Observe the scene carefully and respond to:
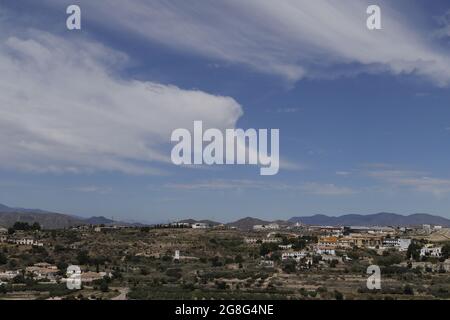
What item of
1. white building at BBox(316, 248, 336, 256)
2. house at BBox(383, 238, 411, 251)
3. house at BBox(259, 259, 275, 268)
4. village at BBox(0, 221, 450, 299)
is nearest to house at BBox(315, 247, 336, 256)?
white building at BBox(316, 248, 336, 256)

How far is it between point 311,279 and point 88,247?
12170 millimetres

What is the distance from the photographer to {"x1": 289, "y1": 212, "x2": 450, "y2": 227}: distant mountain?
8238 cm

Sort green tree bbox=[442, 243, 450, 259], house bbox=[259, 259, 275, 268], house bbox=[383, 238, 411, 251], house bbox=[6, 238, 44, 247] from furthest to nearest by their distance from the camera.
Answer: house bbox=[383, 238, 411, 251]
house bbox=[6, 238, 44, 247]
green tree bbox=[442, 243, 450, 259]
house bbox=[259, 259, 275, 268]

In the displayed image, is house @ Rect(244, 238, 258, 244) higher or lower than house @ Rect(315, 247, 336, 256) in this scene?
higher

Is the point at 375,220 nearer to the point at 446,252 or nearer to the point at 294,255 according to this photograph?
the point at 446,252

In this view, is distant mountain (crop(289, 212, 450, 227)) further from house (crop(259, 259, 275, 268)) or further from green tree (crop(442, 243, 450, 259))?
house (crop(259, 259, 275, 268))

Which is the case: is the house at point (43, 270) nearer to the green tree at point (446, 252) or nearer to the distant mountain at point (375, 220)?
the green tree at point (446, 252)
